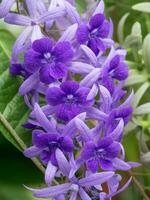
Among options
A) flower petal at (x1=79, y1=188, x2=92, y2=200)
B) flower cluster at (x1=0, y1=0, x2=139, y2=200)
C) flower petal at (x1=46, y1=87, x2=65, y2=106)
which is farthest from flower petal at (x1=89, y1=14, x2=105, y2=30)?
flower petal at (x1=79, y1=188, x2=92, y2=200)

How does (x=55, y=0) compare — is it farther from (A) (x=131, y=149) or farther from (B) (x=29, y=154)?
(A) (x=131, y=149)

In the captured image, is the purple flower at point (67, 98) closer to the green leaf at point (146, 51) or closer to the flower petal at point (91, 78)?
the flower petal at point (91, 78)

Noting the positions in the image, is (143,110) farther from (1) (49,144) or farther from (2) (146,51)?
(1) (49,144)

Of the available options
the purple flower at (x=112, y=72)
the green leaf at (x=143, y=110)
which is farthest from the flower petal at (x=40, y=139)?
the green leaf at (x=143, y=110)

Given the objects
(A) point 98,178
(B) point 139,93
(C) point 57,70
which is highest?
(C) point 57,70

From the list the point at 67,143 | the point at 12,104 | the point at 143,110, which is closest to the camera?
the point at 67,143

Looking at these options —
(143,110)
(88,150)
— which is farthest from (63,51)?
(143,110)

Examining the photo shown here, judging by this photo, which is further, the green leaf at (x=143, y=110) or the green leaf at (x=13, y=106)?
the green leaf at (x=143, y=110)
